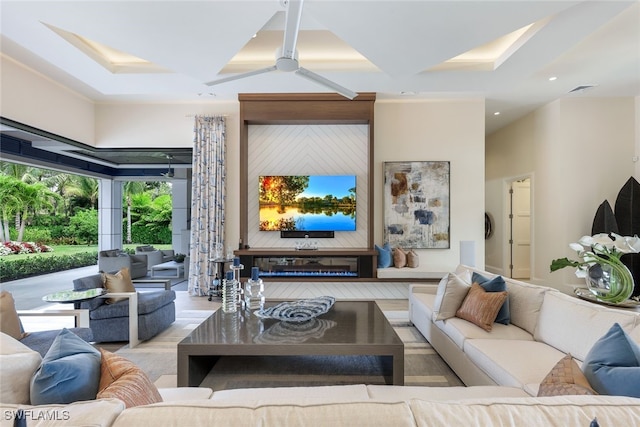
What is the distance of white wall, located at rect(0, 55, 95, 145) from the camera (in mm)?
3852

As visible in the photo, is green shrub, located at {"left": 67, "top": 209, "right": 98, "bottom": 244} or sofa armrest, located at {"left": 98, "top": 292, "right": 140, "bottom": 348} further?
green shrub, located at {"left": 67, "top": 209, "right": 98, "bottom": 244}

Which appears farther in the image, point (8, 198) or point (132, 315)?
point (8, 198)

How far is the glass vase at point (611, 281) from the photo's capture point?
93.5 inches

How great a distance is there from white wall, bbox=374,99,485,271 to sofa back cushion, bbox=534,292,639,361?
2.88 m

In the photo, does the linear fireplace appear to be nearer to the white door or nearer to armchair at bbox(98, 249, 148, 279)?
armchair at bbox(98, 249, 148, 279)

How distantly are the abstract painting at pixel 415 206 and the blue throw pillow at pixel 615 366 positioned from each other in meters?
3.81

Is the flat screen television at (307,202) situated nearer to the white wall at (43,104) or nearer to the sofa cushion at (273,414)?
the white wall at (43,104)

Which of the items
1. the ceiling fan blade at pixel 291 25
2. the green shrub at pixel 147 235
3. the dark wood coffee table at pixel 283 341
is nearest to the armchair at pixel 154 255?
the green shrub at pixel 147 235

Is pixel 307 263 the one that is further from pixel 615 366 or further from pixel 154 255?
pixel 154 255

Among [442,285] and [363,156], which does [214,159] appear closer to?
[363,156]

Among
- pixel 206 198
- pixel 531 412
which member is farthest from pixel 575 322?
pixel 206 198

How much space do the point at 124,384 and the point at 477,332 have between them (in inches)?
91.5

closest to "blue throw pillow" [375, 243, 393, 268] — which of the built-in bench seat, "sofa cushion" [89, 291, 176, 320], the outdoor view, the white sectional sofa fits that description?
the built-in bench seat

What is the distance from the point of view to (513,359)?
194cm
